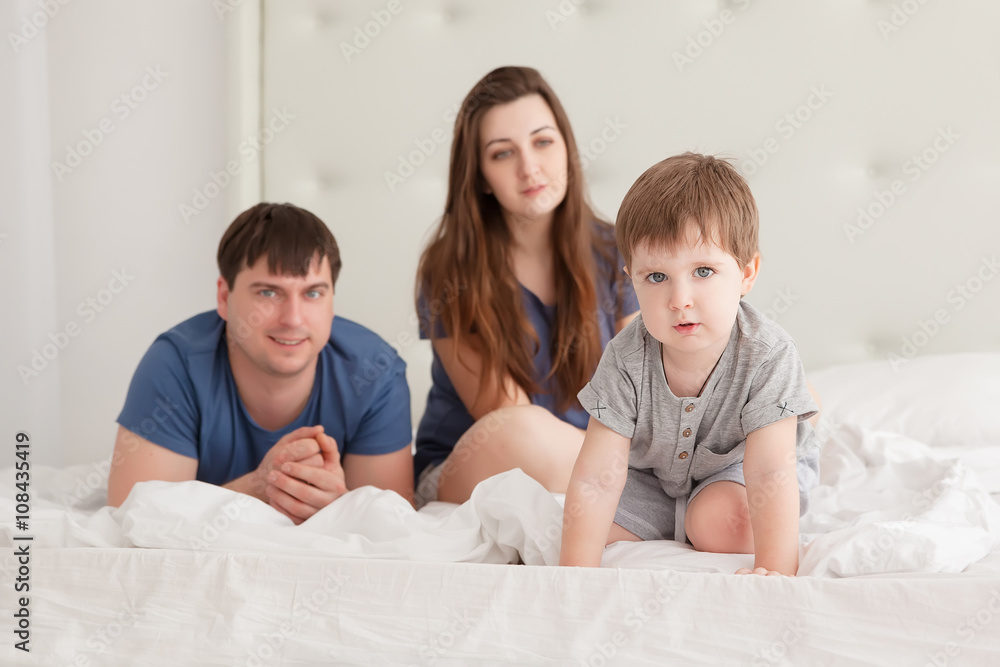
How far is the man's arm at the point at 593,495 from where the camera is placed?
0.89 meters

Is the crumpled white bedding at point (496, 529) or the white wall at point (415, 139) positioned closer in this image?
the crumpled white bedding at point (496, 529)

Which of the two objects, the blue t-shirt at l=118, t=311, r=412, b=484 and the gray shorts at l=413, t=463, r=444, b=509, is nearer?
the blue t-shirt at l=118, t=311, r=412, b=484

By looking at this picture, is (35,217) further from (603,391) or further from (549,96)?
(603,391)

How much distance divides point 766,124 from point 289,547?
1.53 meters

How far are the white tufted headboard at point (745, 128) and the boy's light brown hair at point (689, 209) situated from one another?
109cm

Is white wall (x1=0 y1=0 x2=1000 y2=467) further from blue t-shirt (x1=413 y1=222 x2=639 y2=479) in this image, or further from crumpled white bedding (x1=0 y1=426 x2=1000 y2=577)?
crumpled white bedding (x1=0 y1=426 x2=1000 y2=577)

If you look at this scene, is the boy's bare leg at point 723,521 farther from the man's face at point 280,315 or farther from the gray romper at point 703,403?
the man's face at point 280,315

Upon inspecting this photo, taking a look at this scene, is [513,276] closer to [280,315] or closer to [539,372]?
[539,372]

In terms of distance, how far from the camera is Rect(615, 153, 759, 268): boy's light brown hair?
0.86 metres

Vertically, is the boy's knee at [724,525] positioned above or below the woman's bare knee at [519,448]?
below

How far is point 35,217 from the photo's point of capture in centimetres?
179

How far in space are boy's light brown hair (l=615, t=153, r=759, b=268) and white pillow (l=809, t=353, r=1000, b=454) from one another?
31.9 inches

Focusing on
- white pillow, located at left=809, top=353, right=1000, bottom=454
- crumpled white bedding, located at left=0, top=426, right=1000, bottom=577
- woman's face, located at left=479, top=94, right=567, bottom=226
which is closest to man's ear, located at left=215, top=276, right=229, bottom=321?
crumpled white bedding, located at left=0, top=426, right=1000, bottom=577

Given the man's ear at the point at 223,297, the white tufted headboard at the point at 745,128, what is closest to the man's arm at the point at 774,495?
the man's ear at the point at 223,297
